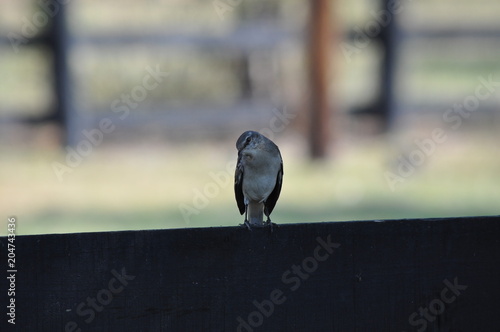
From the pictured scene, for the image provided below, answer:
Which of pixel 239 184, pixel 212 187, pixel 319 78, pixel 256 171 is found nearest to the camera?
pixel 256 171

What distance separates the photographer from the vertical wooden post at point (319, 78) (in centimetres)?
1226

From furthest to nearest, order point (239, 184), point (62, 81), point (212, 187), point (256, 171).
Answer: point (62, 81)
point (212, 187)
point (239, 184)
point (256, 171)

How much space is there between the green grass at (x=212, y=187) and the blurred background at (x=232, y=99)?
1.6 inches

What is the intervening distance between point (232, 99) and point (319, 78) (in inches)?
51.3

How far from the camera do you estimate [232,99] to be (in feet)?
41.9

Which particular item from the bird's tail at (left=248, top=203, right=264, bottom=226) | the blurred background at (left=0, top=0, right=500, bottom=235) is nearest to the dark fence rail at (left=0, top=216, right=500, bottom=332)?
the bird's tail at (left=248, top=203, right=264, bottom=226)

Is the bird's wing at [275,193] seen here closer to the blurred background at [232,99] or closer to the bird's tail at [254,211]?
the bird's tail at [254,211]

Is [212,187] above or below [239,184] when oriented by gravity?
above

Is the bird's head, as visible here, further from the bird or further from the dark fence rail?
the dark fence rail

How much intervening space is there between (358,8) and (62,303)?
12.4 m

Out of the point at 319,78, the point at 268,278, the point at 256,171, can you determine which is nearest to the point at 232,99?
the point at 319,78

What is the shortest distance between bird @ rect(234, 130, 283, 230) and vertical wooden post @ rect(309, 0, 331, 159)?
715 cm

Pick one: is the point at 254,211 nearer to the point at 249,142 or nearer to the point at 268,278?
the point at 249,142

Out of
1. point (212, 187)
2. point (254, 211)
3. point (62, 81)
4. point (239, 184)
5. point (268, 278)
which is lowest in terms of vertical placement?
point (268, 278)
